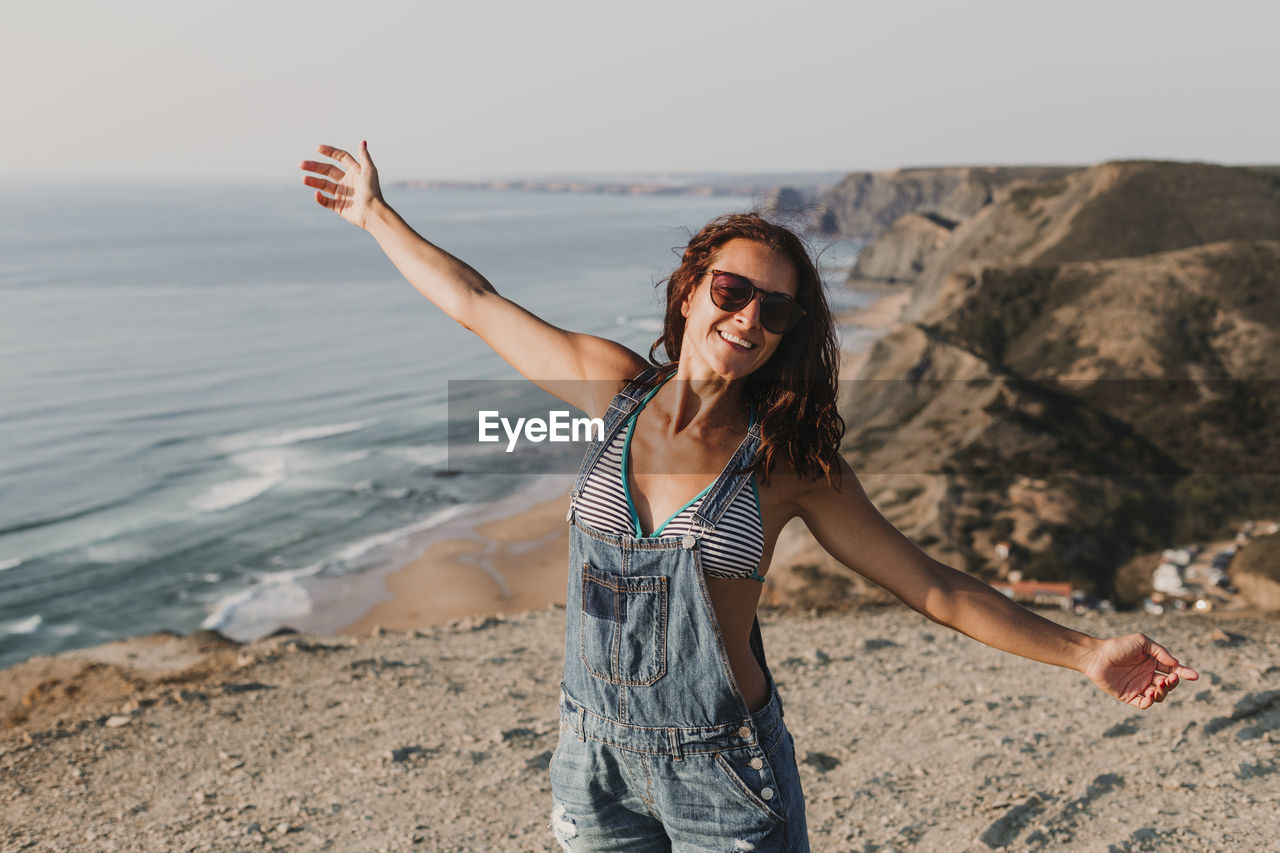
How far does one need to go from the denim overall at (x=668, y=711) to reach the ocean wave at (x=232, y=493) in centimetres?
3068

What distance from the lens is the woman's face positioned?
240 cm

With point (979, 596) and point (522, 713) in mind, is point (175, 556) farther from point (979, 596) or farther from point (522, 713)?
point (979, 596)

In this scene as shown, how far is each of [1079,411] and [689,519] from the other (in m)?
28.1

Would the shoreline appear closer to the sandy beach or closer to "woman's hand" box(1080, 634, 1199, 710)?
the sandy beach

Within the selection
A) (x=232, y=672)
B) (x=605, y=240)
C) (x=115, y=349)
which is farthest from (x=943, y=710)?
(x=605, y=240)

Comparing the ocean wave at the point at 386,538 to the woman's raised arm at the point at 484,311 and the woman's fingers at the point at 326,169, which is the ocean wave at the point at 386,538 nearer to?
the woman's fingers at the point at 326,169

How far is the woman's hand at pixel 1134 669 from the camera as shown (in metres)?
2.46

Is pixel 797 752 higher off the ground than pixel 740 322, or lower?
lower

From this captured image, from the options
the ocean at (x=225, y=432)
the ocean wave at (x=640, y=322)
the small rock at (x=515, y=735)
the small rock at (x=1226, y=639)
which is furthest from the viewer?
the ocean wave at (x=640, y=322)

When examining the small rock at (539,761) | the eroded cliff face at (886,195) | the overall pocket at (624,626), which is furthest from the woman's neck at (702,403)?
the eroded cliff face at (886,195)

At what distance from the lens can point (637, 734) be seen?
2.33 meters

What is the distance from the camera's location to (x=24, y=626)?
2228cm

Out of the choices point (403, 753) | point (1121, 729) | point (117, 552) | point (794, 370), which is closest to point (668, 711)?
point (794, 370)

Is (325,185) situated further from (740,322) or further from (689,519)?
(689,519)
